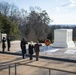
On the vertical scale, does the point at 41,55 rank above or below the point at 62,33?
below

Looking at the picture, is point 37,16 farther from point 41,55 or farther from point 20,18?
point 41,55

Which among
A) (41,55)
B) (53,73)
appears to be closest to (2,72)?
(53,73)

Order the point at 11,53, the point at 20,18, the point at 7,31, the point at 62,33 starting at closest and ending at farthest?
the point at 11,53
the point at 62,33
the point at 7,31
the point at 20,18

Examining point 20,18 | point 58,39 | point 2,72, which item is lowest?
point 2,72

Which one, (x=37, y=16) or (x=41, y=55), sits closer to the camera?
(x=41, y=55)

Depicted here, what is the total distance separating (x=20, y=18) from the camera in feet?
194

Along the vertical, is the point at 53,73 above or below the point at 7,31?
below

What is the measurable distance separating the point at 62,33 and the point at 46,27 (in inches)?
1335

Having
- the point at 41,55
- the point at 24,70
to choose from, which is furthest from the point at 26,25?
the point at 24,70

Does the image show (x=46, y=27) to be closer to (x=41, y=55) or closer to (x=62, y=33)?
(x=62, y=33)

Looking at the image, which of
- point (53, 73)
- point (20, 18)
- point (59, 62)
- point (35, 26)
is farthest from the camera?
point (20, 18)

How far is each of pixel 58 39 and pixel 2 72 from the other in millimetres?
10209

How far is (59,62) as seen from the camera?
13.3m

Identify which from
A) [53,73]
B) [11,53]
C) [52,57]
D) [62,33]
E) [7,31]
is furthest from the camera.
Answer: [7,31]
